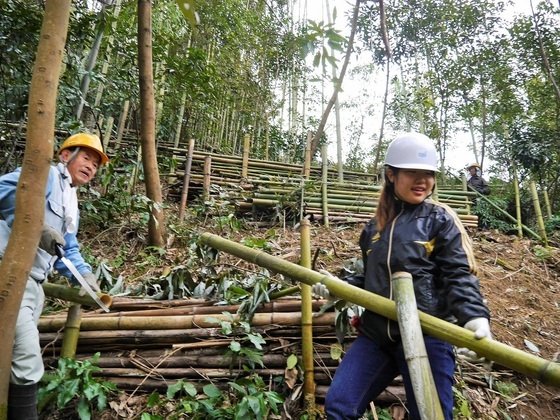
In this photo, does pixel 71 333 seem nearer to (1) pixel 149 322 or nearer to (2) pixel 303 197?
(1) pixel 149 322

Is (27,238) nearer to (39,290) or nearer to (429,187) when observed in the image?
(39,290)

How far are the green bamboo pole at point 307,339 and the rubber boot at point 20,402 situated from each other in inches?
54.7

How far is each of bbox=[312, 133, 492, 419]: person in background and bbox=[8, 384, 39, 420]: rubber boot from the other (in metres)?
1.42

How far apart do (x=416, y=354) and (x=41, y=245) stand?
1.77 metres

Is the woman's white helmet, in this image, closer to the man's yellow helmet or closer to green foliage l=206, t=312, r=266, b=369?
green foliage l=206, t=312, r=266, b=369

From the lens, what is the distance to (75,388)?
216cm

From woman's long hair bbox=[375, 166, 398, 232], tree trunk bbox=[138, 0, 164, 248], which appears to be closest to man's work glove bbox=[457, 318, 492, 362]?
woman's long hair bbox=[375, 166, 398, 232]

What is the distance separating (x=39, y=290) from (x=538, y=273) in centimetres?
583

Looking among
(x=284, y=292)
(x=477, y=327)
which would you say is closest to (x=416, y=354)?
(x=477, y=327)

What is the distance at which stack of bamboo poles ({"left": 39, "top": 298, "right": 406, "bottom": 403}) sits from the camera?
7.94 feet

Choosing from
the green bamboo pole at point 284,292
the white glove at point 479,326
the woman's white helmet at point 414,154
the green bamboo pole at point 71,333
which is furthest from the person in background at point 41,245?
the white glove at point 479,326

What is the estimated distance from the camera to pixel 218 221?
5.80 meters

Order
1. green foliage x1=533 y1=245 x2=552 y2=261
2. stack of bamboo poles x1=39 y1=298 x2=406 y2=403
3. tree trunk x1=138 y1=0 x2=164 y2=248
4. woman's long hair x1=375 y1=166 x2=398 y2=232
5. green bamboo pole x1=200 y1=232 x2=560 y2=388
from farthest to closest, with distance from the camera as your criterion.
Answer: green foliage x1=533 y1=245 x2=552 y2=261 < tree trunk x1=138 y1=0 x2=164 y2=248 < stack of bamboo poles x1=39 y1=298 x2=406 y2=403 < woman's long hair x1=375 y1=166 x2=398 y2=232 < green bamboo pole x1=200 y1=232 x2=560 y2=388

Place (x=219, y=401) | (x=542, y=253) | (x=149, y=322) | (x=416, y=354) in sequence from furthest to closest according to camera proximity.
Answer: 1. (x=542, y=253)
2. (x=149, y=322)
3. (x=219, y=401)
4. (x=416, y=354)
